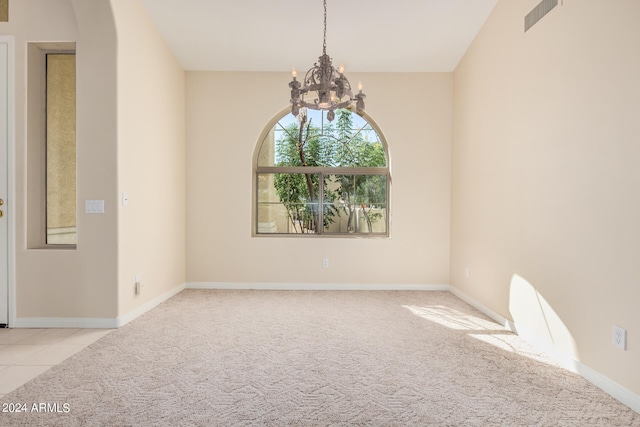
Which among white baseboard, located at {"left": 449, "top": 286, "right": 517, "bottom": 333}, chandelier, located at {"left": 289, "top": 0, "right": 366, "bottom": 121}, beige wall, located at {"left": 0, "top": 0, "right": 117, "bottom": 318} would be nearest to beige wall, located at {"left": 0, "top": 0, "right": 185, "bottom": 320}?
beige wall, located at {"left": 0, "top": 0, "right": 117, "bottom": 318}

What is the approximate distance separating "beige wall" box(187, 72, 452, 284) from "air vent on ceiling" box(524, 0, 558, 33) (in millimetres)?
1788

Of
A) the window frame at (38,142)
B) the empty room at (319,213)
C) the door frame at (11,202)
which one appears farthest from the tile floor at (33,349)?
the window frame at (38,142)

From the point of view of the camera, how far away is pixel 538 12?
2971 millimetres

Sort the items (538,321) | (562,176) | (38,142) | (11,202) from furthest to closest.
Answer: (38,142) < (11,202) < (538,321) < (562,176)

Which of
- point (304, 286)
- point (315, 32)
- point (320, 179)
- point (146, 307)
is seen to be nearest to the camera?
point (146, 307)

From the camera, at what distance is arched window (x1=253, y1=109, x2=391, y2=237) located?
16.7 feet

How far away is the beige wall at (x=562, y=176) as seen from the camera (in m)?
2.10

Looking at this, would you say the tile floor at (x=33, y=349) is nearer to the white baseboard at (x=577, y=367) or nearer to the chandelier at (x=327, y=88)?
the chandelier at (x=327, y=88)

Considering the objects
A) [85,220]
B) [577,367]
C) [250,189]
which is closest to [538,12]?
[577,367]

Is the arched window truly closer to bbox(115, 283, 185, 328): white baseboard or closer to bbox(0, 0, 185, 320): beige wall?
bbox(115, 283, 185, 328): white baseboard

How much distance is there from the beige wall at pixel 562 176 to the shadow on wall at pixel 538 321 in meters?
0.01

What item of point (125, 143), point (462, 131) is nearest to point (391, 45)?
point (462, 131)

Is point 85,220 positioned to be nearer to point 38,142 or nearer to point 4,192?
point 4,192

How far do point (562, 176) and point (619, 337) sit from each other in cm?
113
